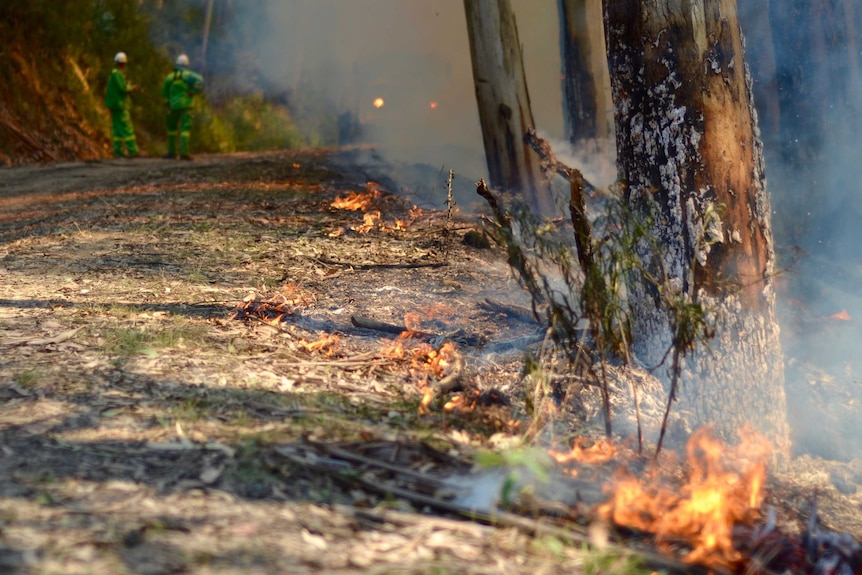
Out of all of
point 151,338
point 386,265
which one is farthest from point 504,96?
point 151,338

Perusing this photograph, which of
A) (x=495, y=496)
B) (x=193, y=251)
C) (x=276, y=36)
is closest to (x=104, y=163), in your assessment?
(x=193, y=251)

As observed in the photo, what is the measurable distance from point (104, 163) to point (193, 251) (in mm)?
7381

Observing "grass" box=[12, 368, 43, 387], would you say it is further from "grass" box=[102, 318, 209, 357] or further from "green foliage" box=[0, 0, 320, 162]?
"green foliage" box=[0, 0, 320, 162]

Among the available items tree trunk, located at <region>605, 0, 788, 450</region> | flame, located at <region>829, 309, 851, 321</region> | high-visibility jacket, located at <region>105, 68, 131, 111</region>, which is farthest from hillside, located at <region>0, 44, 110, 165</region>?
flame, located at <region>829, 309, 851, 321</region>

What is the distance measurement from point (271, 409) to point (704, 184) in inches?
82.6

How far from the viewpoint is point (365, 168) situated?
10148mm

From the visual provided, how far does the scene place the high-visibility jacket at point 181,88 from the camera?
1316 cm

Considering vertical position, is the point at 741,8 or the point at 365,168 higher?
the point at 741,8

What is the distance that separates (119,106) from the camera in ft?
45.8

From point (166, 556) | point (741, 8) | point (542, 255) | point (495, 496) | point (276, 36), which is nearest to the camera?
point (166, 556)

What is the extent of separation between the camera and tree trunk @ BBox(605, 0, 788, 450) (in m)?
3.47

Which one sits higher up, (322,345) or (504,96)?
(504,96)

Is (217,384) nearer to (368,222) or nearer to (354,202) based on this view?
(368,222)

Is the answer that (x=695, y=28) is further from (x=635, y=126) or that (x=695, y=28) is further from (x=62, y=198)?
(x=62, y=198)
